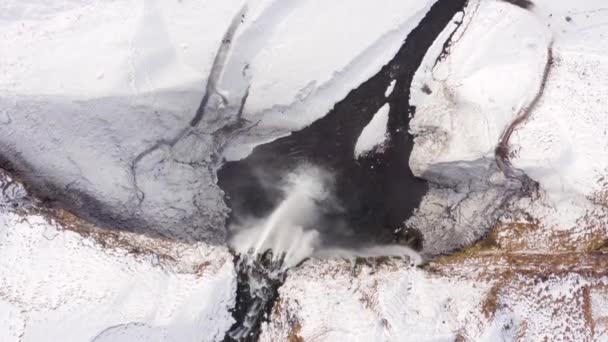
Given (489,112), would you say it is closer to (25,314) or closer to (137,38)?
(137,38)

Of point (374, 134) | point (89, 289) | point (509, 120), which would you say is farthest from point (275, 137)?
point (509, 120)

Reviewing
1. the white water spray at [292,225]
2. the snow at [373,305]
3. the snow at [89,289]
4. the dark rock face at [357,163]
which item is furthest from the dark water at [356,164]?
the snow at [89,289]

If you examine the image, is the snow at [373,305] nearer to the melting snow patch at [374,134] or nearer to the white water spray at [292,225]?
the white water spray at [292,225]

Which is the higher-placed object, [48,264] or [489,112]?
[489,112]

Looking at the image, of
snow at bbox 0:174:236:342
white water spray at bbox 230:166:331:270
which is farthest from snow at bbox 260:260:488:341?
snow at bbox 0:174:236:342

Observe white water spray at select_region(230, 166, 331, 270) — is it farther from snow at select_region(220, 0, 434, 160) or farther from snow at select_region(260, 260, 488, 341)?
snow at select_region(220, 0, 434, 160)

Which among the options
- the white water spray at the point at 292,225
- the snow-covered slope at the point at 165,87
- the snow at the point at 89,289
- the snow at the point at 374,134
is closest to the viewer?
the snow at the point at 89,289

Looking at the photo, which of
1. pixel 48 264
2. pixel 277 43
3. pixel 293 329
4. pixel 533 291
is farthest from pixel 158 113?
pixel 533 291

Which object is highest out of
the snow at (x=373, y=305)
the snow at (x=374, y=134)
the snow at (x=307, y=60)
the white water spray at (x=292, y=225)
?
the snow at (x=307, y=60)
